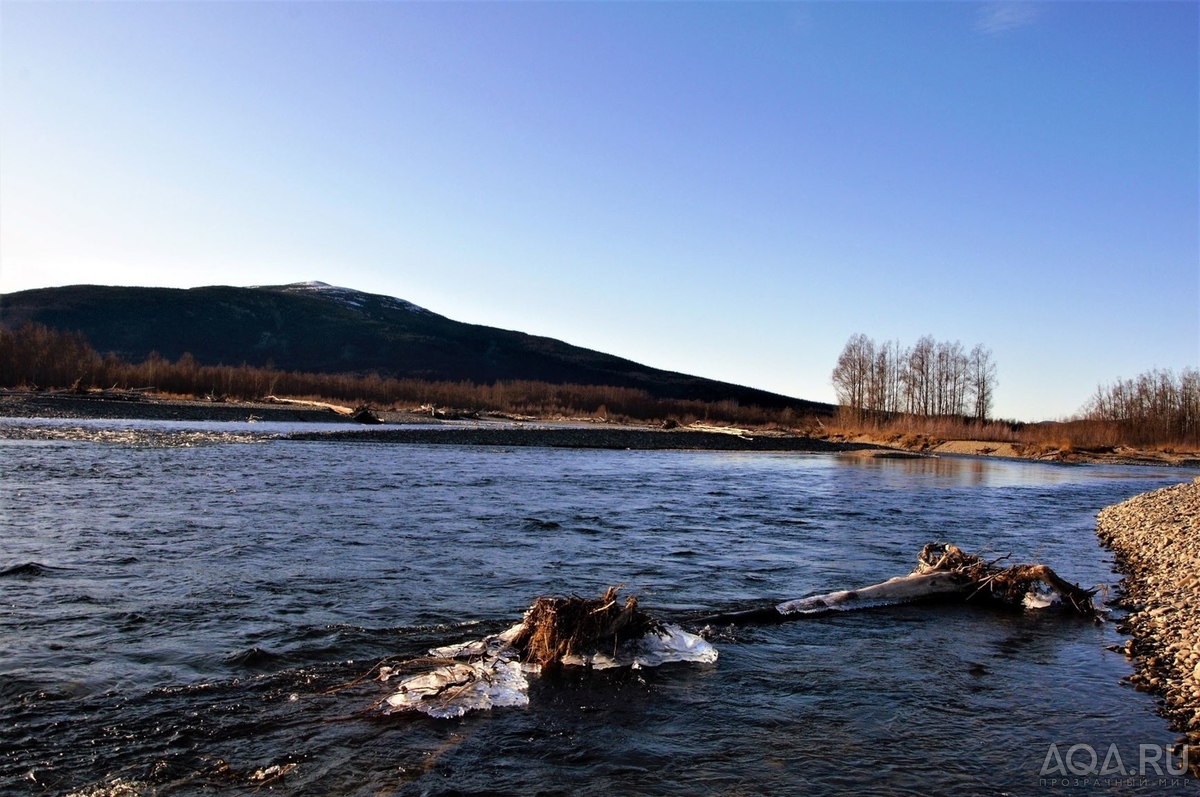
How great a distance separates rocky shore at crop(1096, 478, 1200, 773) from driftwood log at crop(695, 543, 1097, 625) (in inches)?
33.3

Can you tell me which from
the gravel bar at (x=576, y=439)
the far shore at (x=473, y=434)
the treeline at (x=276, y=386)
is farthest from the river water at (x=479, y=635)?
the treeline at (x=276, y=386)

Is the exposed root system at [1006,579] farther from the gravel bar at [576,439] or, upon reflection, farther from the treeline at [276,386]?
the treeline at [276,386]

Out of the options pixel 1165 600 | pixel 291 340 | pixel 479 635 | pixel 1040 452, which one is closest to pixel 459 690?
pixel 479 635

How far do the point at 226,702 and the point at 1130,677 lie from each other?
807 cm

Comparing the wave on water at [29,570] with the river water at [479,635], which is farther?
the wave on water at [29,570]

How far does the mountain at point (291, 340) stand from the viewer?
148750 mm

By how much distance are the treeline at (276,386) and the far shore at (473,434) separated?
7398mm

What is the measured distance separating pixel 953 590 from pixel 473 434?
3749 cm

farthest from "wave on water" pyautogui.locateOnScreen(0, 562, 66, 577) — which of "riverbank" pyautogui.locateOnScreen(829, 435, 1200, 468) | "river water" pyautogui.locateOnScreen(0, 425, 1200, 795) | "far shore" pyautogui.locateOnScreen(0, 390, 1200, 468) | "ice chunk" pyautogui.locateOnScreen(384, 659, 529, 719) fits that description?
"riverbank" pyautogui.locateOnScreen(829, 435, 1200, 468)

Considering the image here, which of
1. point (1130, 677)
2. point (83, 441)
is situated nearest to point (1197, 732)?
point (1130, 677)

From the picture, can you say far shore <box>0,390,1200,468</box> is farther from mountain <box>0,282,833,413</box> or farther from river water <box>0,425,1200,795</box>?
mountain <box>0,282,833,413</box>

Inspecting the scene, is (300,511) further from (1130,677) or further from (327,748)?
(1130,677)

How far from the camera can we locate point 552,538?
14.3 m

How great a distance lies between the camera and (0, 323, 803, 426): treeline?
6362 cm
